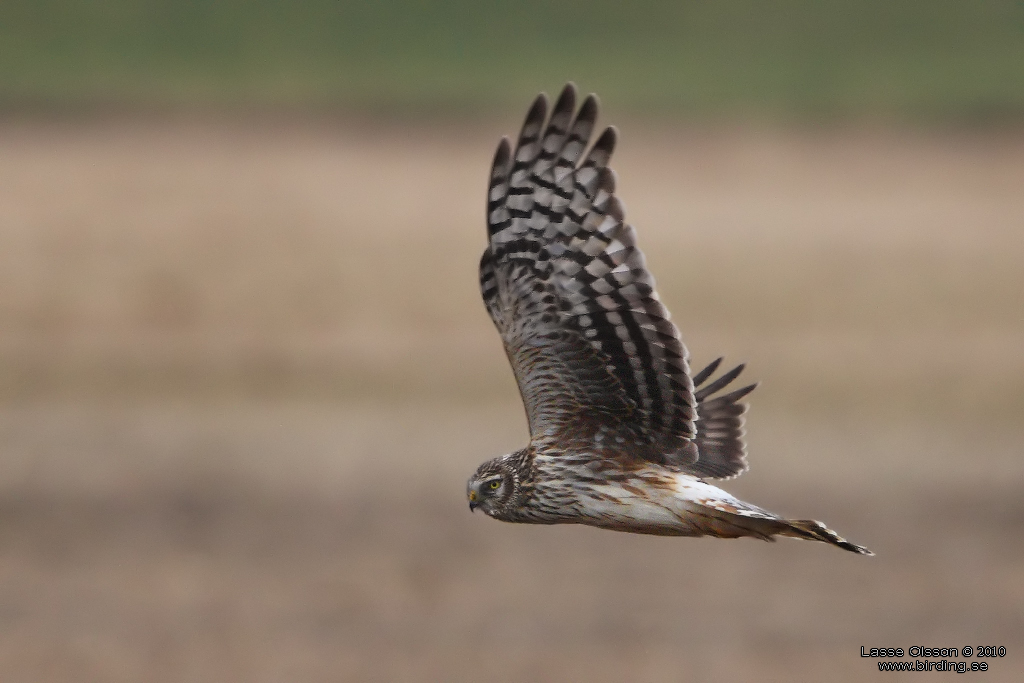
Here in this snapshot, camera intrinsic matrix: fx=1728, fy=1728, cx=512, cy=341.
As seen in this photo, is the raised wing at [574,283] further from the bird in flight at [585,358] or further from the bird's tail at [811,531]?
the bird's tail at [811,531]

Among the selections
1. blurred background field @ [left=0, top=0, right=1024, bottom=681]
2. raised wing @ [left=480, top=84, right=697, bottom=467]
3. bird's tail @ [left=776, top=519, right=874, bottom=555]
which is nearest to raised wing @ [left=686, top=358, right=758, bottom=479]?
raised wing @ [left=480, top=84, right=697, bottom=467]

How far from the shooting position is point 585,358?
6641 millimetres

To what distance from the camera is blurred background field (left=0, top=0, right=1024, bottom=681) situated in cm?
1252

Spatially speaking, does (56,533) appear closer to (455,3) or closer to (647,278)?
(647,278)

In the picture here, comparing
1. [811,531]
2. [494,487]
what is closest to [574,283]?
[494,487]

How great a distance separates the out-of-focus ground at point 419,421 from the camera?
12445 mm

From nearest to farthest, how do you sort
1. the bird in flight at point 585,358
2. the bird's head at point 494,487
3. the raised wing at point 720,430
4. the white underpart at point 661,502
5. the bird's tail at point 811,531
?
the bird's tail at point 811,531, the bird in flight at point 585,358, the white underpart at point 661,502, the bird's head at point 494,487, the raised wing at point 720,430

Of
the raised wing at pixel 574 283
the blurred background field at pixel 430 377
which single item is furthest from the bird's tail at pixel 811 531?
the blurred background field at pixel 430 377

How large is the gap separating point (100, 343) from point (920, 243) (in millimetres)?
10576

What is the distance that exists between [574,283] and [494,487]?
90 cm

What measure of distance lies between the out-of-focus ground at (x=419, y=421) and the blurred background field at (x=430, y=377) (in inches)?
1.5

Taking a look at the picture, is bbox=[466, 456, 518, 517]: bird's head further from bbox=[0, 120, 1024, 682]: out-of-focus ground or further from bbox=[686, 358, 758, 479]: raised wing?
bbox=[0, 120, 1024, 682]: out-of-focus ground

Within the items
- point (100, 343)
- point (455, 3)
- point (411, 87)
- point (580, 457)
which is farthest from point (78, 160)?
point (455, 3)

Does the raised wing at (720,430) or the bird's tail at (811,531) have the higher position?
the raised wing at (720,430)
